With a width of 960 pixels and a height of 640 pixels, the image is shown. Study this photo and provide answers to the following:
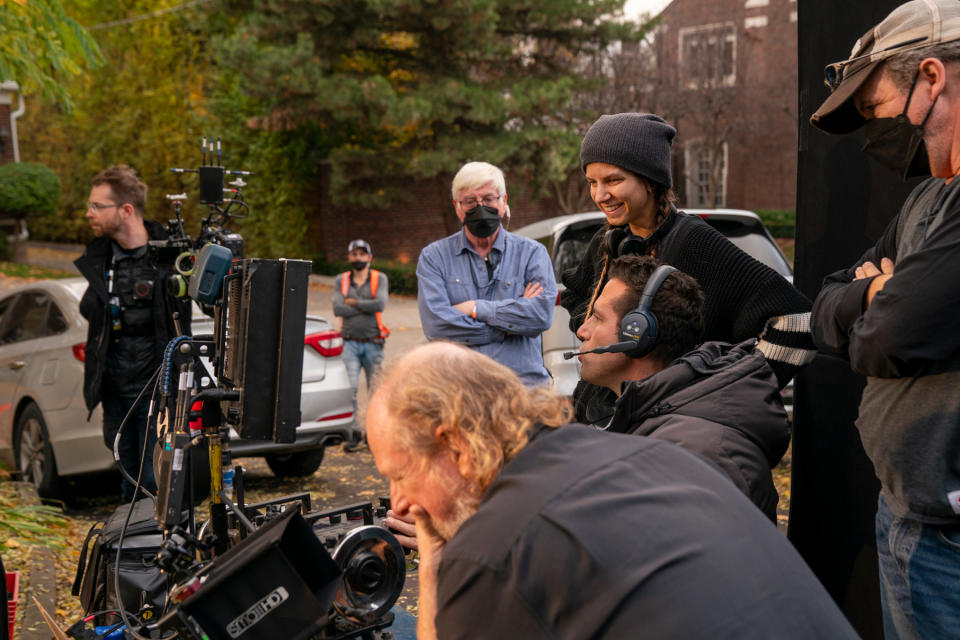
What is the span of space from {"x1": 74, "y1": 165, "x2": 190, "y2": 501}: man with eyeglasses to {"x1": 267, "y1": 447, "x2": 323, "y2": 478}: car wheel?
199 centimetres

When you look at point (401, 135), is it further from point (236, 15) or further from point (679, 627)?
point (679, 627)

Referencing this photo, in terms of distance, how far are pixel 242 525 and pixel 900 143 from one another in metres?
2.22

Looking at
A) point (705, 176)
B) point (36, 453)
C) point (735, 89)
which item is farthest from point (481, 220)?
point (705, 176)

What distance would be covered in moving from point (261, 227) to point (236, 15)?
5.59m

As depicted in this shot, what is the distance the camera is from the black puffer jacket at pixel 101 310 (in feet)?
17.9

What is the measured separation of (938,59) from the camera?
7.18ft

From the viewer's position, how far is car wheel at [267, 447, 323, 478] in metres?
7.55

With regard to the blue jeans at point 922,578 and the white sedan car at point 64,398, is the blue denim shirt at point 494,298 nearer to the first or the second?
the white sedan car at point 64,398

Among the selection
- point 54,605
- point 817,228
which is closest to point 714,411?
point 817,228

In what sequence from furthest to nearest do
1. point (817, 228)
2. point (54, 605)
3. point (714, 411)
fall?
1. point (54, 605)
2. point (817, 228)
3. point (714, 411)

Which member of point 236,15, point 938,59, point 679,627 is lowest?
point 679,627

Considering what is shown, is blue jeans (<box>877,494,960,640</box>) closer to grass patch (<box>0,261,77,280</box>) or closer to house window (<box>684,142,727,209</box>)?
grass patch (<box>0,261,77,280</box>)

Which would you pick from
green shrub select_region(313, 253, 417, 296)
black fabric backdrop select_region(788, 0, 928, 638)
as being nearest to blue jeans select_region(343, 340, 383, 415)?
black fabric backdrop select_region(788, 0, 928, 638)

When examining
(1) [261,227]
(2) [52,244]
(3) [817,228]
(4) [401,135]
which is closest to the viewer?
(3) [817,228]
